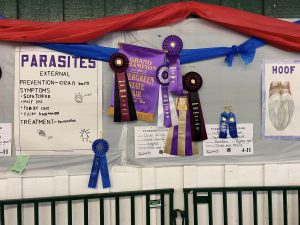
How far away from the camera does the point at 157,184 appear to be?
234cm

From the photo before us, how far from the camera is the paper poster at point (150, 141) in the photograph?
2.32 metres

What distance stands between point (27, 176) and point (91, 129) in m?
0.50

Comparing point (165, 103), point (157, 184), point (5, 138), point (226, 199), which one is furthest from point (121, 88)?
point (226, 199)

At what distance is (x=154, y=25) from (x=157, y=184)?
1.05m

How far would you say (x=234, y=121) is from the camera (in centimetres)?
239

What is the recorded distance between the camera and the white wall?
224cm

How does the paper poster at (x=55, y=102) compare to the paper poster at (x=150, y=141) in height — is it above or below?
above

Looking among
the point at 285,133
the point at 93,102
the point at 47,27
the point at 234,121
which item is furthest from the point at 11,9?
the point at 285,133

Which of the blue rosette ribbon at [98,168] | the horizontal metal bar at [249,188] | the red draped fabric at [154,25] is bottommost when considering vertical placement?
the horizontal metal bar at [249,188]

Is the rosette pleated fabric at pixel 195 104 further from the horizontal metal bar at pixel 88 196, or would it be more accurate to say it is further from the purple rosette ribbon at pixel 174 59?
the horizontal metal bar at pixel 88 196

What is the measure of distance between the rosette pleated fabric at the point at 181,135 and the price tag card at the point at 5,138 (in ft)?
3.30

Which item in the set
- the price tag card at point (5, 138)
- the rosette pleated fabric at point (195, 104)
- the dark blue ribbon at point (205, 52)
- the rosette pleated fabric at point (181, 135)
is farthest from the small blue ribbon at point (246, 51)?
the price tag card at point (5, 138)

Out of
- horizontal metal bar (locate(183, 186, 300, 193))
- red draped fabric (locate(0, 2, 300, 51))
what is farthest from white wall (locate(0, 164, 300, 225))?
red draped fabric (locate(0, 2, 300, 51))

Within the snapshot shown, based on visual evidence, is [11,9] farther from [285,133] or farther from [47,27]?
[285,133]
